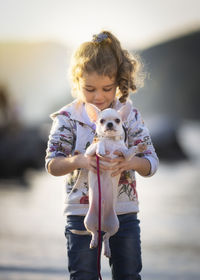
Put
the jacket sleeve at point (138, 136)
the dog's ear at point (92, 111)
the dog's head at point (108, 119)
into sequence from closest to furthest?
the dog's head at point (108, 119), the dog's ear at point (92, 111), the jacket sleeve at point (138, 136)

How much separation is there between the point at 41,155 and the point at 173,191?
547cm

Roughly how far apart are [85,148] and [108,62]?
20.5 inches

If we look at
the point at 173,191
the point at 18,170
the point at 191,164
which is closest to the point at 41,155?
the point at 18,170

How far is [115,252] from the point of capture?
10.4 ft

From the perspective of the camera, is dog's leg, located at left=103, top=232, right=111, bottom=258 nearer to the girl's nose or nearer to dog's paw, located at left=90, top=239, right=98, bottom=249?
dog's paw, located at left=90, top=239, right=98, bottom=249

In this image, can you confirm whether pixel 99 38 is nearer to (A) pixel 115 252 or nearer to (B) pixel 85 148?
(B) pixel 85 148

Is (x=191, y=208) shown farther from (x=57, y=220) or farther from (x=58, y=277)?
(x=58, y=277)

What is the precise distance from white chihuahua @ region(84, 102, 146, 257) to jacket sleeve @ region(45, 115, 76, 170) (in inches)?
11.2

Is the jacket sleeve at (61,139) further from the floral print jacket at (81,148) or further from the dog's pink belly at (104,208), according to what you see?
the dog's pink belly at (104,208)

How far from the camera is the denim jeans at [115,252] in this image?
122 inches

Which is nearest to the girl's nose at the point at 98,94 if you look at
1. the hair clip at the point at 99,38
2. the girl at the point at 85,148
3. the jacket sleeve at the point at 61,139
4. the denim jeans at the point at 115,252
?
the girl at the point at 85,148

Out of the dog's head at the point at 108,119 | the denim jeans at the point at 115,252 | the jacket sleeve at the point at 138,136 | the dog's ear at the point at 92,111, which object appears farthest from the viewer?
the jacket sleeve at the point at 138,136

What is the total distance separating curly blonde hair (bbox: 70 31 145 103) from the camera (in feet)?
10.4

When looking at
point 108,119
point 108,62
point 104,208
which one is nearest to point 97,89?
point 108,62
